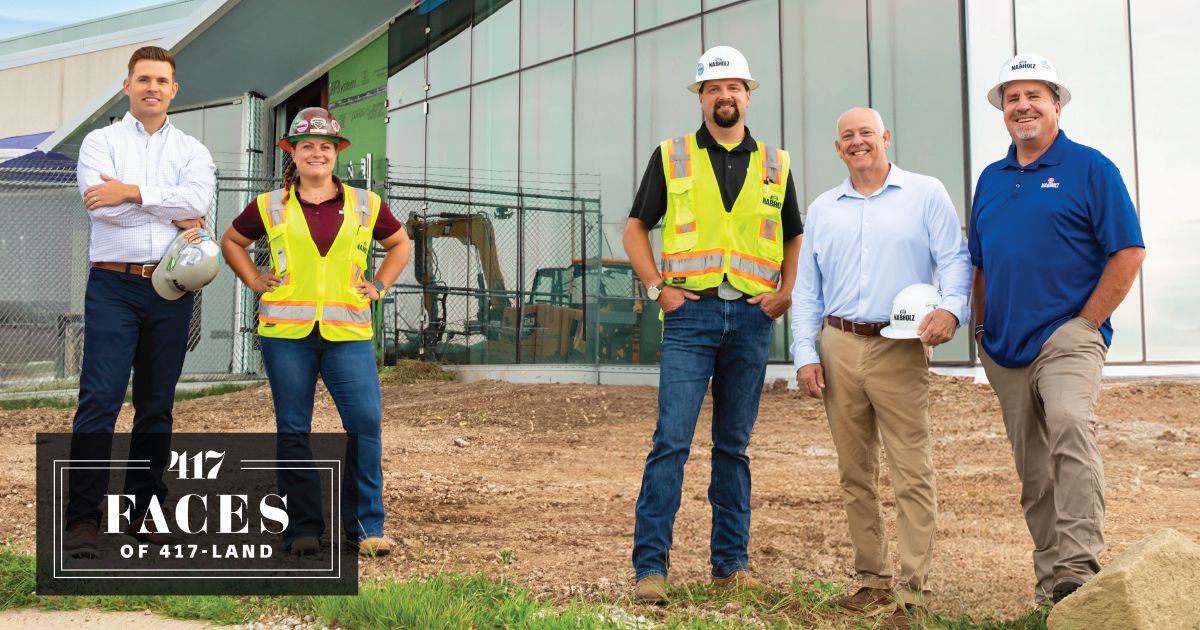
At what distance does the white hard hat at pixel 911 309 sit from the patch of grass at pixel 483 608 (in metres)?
1.12

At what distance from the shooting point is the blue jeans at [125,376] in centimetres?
397

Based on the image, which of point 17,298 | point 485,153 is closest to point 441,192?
point 485,153

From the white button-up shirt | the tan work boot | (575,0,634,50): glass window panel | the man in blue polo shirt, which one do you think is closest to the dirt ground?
the tan work boot

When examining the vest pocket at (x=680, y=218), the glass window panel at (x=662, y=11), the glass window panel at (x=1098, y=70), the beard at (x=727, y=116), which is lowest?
the vest pocket at (x=680, y=218)

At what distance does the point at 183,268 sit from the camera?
160 inches

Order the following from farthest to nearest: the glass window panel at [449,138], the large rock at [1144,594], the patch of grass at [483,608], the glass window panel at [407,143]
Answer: the glass window panel at [407,143] < the glass window panel at [449,138] < the patch of grass at [483,608] < the large rock at [1144,594]

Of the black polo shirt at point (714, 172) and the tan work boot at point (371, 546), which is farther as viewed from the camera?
the tan work boot at point (371, 546)

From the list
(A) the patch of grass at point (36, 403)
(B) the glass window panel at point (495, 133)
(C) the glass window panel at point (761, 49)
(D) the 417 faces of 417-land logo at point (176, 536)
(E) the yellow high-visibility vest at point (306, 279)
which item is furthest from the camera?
(B) the glass window panel at point (495, 133)

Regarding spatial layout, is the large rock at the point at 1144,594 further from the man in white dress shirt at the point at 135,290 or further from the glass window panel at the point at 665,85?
the glass window panel at the point at 665,85

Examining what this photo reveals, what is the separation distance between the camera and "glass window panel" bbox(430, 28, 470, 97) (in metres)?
18.8

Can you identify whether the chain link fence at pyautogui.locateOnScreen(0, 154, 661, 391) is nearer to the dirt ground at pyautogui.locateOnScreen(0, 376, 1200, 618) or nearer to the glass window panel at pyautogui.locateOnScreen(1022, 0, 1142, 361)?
the dirt ground at pyautogui.locateOnScreen(0, 376, 1200, 618)

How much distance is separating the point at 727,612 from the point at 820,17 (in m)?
11.6

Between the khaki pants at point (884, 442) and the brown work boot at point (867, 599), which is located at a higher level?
the khaki pants at point (884, 442)

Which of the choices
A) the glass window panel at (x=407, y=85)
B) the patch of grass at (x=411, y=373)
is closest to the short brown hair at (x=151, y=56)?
the patch of grass at (x=411, y=373)
